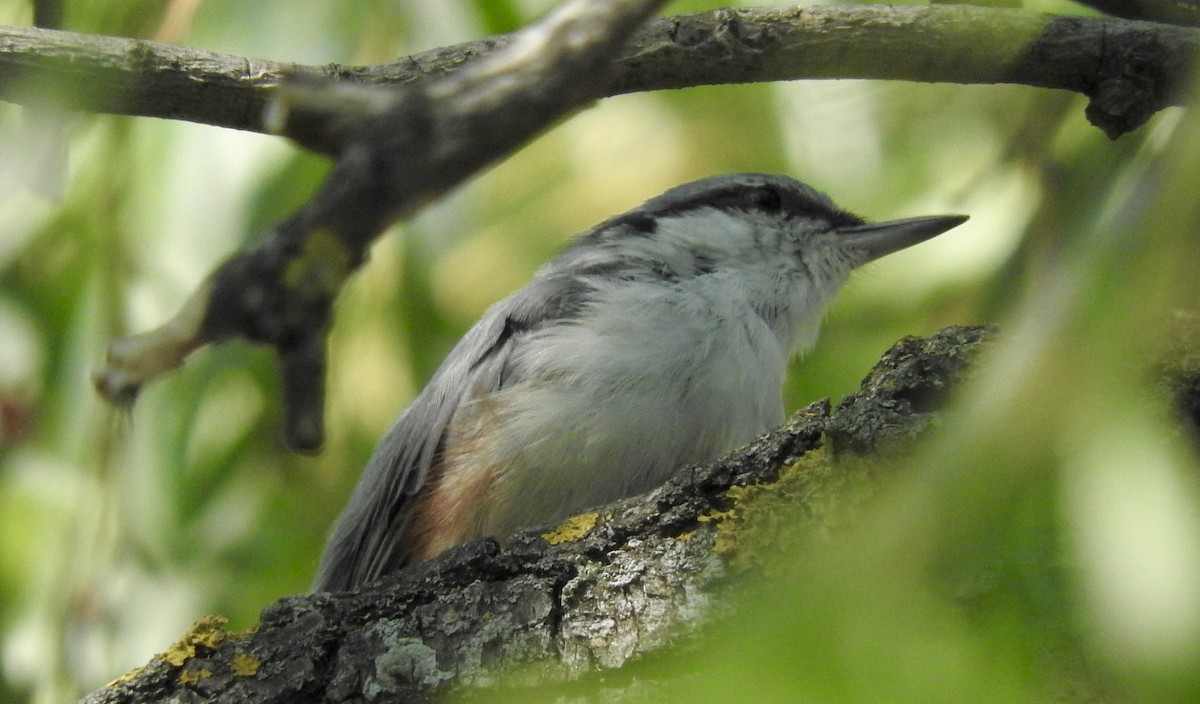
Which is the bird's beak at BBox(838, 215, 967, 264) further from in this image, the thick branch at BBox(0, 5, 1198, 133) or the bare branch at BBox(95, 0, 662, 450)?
the bare branch at BBox(95, 0, 662, 450)

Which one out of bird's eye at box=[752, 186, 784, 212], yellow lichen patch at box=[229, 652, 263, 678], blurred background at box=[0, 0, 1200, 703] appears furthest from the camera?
bird's eye at box=[752, 186, 784, 212]

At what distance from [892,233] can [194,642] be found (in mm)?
1460

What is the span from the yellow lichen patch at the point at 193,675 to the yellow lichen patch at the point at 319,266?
0.97 meters

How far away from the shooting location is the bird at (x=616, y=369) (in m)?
1.94

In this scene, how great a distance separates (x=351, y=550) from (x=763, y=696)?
162cm

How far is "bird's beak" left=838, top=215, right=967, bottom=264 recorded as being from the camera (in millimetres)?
2158

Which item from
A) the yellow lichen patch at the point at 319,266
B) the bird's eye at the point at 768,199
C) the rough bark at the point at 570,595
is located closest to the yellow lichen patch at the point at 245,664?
the rough bark at the point at 570,595

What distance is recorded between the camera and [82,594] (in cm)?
208

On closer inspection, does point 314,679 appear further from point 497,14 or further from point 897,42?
point 497,14

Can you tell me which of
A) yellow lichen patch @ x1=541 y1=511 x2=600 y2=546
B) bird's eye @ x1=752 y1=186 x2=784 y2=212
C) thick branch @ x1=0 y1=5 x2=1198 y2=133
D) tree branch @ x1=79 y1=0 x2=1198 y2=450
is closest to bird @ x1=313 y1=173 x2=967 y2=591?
bird's eye @ x1=752 y1=186 x2=784 y2=212

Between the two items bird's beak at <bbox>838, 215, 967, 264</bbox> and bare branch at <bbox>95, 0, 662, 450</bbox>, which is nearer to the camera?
bare branch at <bbox>95, 0, 662, 450</bbox>

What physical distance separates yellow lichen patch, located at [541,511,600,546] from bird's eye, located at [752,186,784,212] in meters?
1.03

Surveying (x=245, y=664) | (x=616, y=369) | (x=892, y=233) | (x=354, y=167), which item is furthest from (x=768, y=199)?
(x=354, y=167)

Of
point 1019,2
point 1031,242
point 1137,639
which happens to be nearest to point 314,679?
point 1137,639
